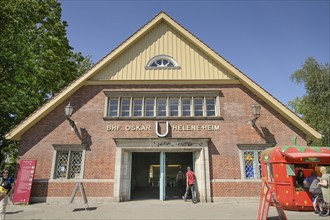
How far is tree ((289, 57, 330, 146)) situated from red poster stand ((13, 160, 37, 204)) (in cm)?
2786

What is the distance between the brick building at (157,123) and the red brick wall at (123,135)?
0.05m

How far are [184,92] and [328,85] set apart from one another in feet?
73.1

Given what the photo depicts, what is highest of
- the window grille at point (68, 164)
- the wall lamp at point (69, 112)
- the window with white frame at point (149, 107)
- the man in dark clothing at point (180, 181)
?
the window with white frame at point (149, 107)

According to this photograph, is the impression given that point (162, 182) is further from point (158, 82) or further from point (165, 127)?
point (158, 82)

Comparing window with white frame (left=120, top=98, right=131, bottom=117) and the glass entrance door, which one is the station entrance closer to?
the glass entrance door

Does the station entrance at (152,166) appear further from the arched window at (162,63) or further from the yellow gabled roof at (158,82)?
the yellow gabled roof at (158,82)

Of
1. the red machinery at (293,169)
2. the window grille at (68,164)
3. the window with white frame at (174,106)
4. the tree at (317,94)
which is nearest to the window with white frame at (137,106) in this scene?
the window with white frame at (174,106)

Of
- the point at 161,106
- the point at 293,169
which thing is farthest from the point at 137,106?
the point at 293,169

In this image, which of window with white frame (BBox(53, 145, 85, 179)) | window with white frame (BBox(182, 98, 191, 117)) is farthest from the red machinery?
window with white frame (BBox(53, 145, 85, 179))

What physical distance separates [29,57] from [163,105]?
11.2 m

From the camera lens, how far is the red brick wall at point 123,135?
12195 mm

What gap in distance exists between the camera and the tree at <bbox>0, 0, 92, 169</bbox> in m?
15.4

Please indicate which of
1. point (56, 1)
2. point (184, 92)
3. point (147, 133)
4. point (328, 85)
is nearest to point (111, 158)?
point (147, 133)

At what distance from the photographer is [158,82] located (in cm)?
1376
